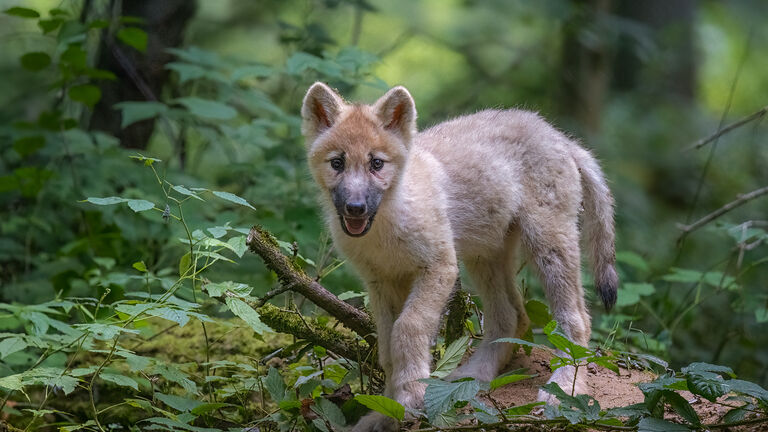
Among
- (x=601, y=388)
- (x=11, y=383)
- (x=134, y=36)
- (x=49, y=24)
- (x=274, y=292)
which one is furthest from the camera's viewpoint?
(x=134, y=36)

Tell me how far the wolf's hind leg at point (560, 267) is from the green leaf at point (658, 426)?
4.76ft

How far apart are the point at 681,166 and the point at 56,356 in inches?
454

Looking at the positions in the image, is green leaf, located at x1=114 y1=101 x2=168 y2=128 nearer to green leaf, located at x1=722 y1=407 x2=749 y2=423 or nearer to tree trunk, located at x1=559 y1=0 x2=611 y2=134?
green leaf, located at x1=722 y1=407 x2=749 y2=423

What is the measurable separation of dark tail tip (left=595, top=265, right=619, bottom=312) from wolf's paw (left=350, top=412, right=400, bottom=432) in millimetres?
1767

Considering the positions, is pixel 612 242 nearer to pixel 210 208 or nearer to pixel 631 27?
pixel 210 208

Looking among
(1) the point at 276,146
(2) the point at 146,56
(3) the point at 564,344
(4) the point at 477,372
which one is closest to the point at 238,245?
(3) the point at 564,344

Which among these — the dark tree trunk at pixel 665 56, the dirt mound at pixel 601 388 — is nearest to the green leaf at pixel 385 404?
the dirt mound at pixel 601 388

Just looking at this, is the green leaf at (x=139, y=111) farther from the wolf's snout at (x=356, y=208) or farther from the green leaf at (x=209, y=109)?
the wolf's snout at (x=356, y=208)

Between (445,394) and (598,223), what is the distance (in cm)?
249

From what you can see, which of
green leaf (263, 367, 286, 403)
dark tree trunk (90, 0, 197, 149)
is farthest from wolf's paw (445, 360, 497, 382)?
dark tree trunk (90, 0, 197, 149)

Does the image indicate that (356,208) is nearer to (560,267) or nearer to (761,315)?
(560,267)

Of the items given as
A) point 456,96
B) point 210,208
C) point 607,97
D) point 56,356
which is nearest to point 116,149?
point 210,208

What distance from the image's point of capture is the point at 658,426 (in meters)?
3.77

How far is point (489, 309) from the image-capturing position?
5738 millimetres
